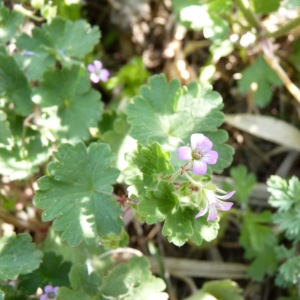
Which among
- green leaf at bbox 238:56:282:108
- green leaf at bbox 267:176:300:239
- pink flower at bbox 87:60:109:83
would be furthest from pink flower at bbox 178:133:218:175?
green leaf at bbox 238:56:282:108

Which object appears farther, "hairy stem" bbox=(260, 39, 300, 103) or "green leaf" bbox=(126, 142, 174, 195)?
"hairy stem" bbox=(260, 39, 300, 103)

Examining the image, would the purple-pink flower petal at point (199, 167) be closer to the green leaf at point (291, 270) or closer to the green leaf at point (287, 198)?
the green leaf at point (287, 198)

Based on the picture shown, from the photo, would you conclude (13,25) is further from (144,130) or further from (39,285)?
(39,285)

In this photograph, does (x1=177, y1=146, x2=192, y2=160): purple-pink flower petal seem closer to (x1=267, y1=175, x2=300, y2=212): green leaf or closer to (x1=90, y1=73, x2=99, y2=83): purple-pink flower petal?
(x1=267, y1=175, x2=300, y2=212): green leaf

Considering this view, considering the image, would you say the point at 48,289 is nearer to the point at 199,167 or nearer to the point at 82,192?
the point at 82,192

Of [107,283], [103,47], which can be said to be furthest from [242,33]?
[107,283]

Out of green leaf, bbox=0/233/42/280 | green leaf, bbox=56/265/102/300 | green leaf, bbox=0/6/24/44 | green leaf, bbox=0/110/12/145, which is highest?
green leaf, bbox=0/6/24/44
